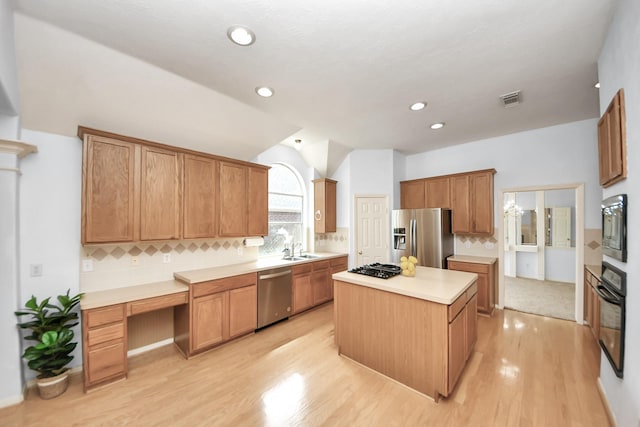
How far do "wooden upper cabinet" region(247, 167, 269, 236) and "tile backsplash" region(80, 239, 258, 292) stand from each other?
0.41m

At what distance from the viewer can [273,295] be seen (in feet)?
10.9

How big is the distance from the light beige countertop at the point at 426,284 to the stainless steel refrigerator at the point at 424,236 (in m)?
1.37

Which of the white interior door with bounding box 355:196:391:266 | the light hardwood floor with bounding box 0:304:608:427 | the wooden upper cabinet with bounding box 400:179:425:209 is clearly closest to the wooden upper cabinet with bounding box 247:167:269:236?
the light hardwood floor with bounding box 0:304:608:427

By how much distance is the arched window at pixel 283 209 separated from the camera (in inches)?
170

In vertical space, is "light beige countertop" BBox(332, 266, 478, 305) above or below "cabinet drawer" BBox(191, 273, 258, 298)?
above

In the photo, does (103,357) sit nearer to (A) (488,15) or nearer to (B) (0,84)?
(B) (0,84)

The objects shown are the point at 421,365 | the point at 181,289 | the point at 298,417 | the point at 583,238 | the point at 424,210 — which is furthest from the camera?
the point at 424,210

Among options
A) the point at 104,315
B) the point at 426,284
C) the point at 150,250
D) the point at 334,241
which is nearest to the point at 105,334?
the point at 104,315

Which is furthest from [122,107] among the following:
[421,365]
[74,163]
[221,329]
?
[421,365]

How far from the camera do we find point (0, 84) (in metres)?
1.52

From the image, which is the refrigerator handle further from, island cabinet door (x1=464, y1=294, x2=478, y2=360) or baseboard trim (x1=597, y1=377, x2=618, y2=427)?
baseboard trim (x1=597, y1=377, x2=618, y2=427)

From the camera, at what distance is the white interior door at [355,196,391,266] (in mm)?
4609

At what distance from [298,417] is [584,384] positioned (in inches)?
100

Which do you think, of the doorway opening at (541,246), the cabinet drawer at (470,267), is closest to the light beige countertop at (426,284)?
the cabinet drawer at (470,267)
